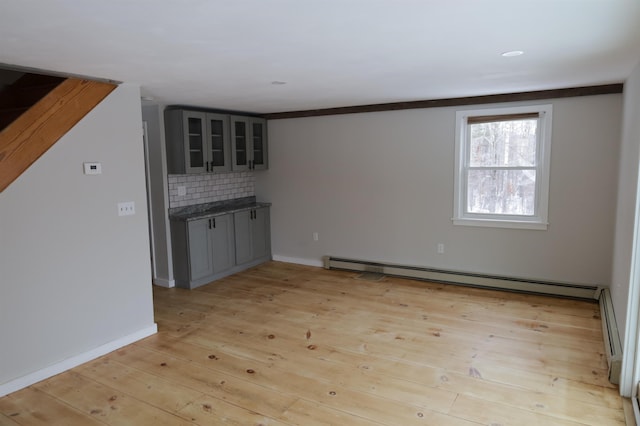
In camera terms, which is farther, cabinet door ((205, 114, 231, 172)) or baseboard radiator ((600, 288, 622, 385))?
cabinet door ((205, 114, 231, 172))

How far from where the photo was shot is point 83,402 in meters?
A: 2.87

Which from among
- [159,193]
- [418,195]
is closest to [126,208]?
[159,193]

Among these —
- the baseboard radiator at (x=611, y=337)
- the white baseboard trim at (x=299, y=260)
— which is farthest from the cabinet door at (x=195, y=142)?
the baseboard radiator at (x=611, y=337)

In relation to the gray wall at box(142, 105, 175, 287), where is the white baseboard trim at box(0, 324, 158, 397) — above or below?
below

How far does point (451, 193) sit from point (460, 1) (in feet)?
11.7

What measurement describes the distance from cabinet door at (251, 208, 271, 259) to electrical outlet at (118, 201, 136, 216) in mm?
2541

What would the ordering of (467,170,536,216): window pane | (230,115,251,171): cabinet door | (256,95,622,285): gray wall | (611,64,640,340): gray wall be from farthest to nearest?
(230,115,251,171): cabinet door, (467,170,536,216): window pane, (256,95,622,285): gray wall, (611,64,640,340): gray wall

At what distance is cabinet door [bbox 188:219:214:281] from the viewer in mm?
5230

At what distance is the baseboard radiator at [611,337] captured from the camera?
115 inches

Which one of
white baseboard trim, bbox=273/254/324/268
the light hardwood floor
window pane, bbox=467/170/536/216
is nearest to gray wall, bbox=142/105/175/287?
the light hardwood floor

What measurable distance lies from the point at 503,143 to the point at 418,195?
114 cm

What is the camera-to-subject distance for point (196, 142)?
5.38 metres

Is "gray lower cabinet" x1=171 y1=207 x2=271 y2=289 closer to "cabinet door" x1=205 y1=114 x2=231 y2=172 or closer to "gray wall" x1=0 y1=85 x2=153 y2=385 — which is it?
"cabinet door" x1=205 y1=114 x2=231 y2=172

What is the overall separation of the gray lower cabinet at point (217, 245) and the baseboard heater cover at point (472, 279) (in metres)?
1.04
